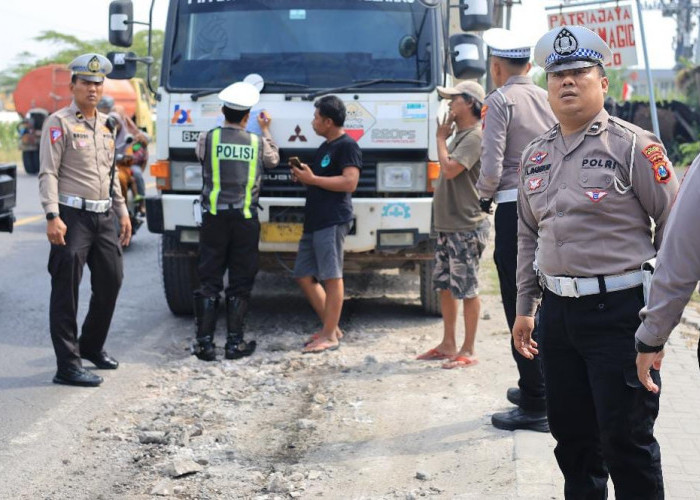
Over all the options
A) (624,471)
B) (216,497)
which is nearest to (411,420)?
(216,497)

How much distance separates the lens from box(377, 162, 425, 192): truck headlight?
8508 millimetres

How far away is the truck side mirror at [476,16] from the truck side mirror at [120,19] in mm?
2573

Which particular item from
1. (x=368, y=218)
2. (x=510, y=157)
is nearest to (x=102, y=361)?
(x=368, y=218)

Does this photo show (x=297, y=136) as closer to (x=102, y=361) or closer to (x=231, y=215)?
(x=231, y=215)

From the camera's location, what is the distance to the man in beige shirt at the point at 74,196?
701 centimetres

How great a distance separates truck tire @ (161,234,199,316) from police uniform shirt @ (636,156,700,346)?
240 inches

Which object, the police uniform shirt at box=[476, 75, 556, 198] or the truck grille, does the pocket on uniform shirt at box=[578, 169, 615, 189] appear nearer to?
the police uniform shirt at box=[476, 75, 556, 198]

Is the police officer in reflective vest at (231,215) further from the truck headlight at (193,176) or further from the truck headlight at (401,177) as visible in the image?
the truck headlight at (401,177)

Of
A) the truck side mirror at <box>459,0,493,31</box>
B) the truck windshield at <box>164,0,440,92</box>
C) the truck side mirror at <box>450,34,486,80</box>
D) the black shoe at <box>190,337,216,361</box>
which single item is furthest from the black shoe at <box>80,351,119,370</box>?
the truck side mirror at <box>459,0,493,31</box>

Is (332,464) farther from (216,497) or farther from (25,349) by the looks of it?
(25,349)

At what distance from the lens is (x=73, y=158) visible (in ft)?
23.3

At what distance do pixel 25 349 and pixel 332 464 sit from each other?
343cm

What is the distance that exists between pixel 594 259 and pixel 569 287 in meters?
0.13

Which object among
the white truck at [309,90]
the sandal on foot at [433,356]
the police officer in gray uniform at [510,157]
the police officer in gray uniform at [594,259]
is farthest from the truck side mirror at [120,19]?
the police officer in gray uniform at [594,259]
